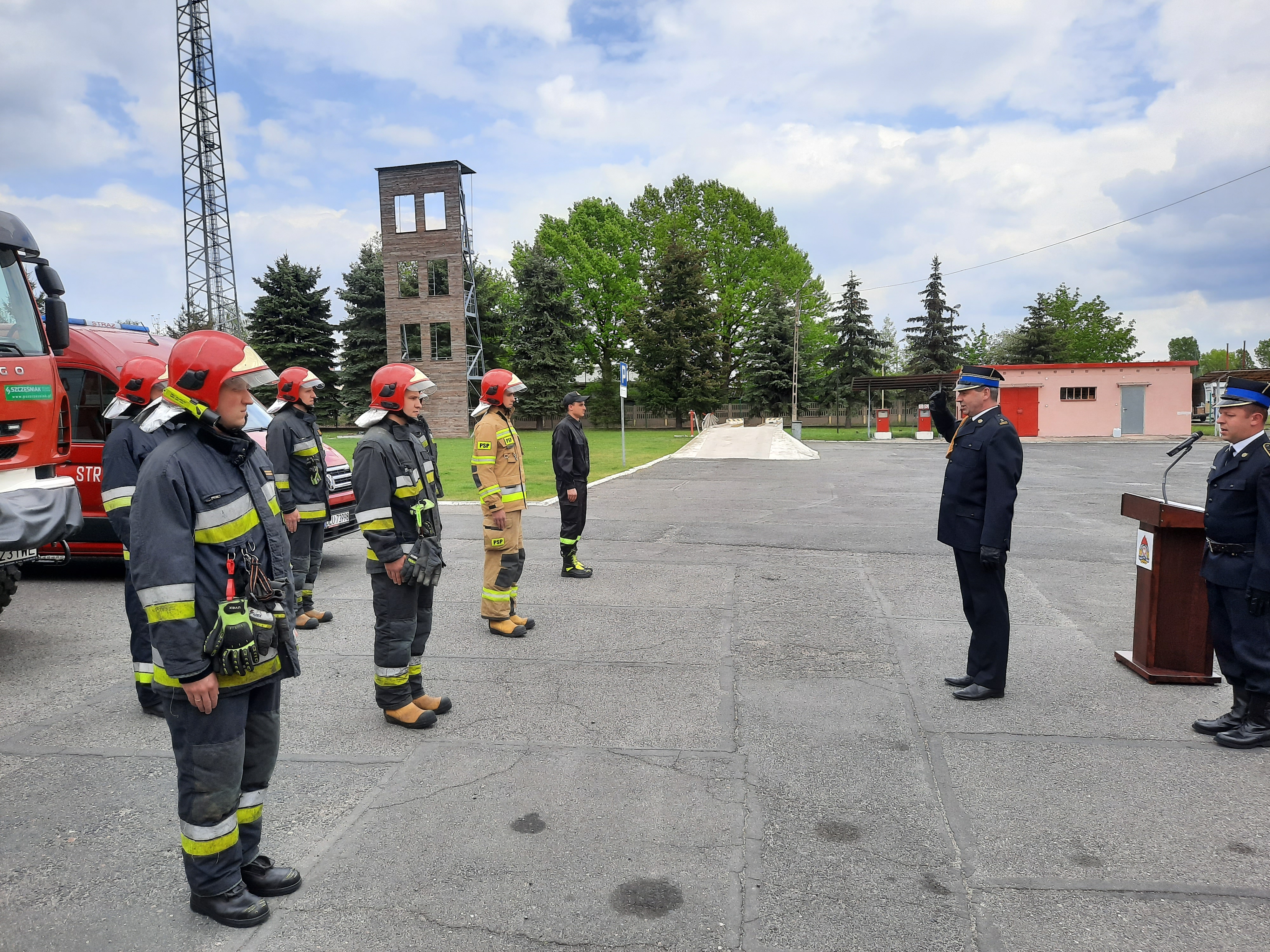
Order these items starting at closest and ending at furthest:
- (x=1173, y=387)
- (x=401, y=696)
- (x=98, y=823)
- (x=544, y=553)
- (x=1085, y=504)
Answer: (x=98, y=823)
(x=401, y=696)
(x=544, y=553)
(x=1085, y=504)
(x=1173, y=387)

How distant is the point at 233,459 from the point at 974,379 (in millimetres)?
4840

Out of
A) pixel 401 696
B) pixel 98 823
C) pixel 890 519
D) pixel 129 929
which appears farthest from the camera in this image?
pixel 890 519

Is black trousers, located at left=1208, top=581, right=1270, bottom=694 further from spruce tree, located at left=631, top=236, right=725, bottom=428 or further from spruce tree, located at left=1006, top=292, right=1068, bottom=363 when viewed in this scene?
spruce tree, located at left=1006, top=292, right=1068, bottom=363

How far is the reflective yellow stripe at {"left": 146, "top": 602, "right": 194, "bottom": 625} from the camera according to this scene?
9.41 feet

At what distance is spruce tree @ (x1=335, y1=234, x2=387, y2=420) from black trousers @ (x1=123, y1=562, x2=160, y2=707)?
146 ft

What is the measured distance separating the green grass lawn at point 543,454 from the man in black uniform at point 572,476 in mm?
1787

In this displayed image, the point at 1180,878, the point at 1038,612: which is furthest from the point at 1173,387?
the point at 1180,878

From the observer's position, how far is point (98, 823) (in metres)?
3.80

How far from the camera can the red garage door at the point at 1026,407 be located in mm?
41062

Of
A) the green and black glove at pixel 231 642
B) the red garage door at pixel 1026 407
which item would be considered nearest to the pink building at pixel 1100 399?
the red garage door at pixel 1026 407

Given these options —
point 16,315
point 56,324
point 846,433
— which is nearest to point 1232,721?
point 56,324

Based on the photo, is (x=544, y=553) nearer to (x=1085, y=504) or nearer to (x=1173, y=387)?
(x=1085, y=504)

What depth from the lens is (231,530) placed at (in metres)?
3.05

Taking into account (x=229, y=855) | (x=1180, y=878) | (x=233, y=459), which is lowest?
(x=1180, y=878)
